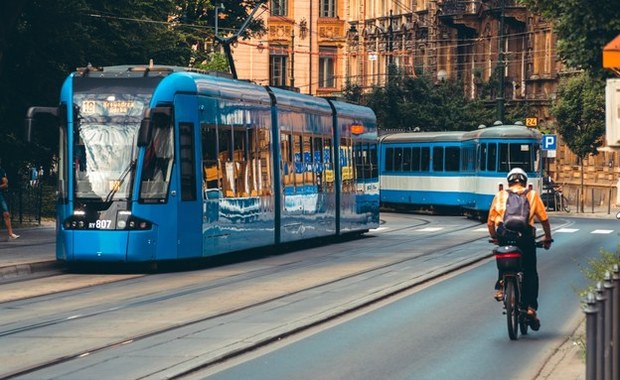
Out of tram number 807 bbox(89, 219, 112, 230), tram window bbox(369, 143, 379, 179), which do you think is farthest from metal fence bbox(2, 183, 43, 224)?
tram number 807 bbox(89, 219, 112, 230)

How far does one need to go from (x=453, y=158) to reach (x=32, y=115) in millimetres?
31988

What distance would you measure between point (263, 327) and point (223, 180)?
36.0ft

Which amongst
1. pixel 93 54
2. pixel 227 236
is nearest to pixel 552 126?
pixel 93 54

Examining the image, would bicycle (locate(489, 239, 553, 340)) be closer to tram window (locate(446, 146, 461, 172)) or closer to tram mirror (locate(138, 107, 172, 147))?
tram mirror (locate(138, 107, 172, 147))

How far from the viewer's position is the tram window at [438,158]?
2269 inches

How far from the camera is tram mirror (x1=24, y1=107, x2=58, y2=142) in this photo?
1016 inches

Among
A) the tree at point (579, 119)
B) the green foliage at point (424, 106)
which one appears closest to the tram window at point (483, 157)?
the tree at point (579, 119)

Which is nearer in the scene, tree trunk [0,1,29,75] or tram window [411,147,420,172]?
tree trunk [0,1,29,75]

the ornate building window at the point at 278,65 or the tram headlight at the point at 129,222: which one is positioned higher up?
the ornate building window at the point at 278,65

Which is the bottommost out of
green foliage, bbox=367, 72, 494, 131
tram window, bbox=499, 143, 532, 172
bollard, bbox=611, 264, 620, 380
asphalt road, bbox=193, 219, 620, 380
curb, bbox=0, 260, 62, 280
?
curb, bbox=0, 260, 62, 280

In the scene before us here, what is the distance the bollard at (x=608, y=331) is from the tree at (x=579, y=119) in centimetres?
5227

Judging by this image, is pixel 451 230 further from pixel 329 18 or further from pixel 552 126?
pixel 329 18

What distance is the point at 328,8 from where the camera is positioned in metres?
97.9

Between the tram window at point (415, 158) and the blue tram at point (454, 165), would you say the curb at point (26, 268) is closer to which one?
the blue tram at point (454, 165)
